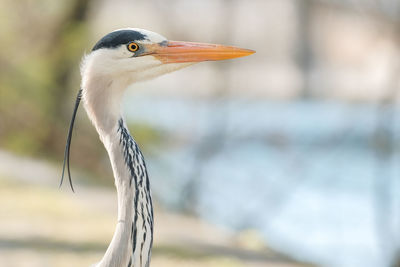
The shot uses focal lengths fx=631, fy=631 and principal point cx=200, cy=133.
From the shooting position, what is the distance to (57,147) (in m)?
8.69

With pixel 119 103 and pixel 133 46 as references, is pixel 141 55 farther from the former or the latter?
pixel 119 103

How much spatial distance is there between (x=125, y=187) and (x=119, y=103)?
1.09ft

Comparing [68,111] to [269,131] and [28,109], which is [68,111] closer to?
[28,109]

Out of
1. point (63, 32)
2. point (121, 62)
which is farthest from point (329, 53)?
point (121, 62)

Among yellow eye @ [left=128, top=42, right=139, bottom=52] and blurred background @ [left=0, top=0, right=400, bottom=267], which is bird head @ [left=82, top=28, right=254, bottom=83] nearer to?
yellow eye @ [left=128, top=42, right=139, bottom=52]

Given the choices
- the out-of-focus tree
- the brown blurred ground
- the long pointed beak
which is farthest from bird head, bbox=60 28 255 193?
the out-of-focus tree

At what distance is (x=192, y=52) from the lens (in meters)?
2.53

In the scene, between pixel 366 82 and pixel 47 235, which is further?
pixel 366 82

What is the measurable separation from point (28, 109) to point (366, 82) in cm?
1095

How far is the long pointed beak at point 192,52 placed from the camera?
2.50 metres

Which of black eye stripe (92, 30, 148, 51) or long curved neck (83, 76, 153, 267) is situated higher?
black eye stripe (92, 30, 148, 51)

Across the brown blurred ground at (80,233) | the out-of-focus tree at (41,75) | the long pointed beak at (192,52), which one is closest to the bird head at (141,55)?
the long pointed beak at (192,52)

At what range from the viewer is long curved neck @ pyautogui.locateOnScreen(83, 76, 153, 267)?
2404mm

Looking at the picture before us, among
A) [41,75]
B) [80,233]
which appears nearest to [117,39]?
[80,233]
